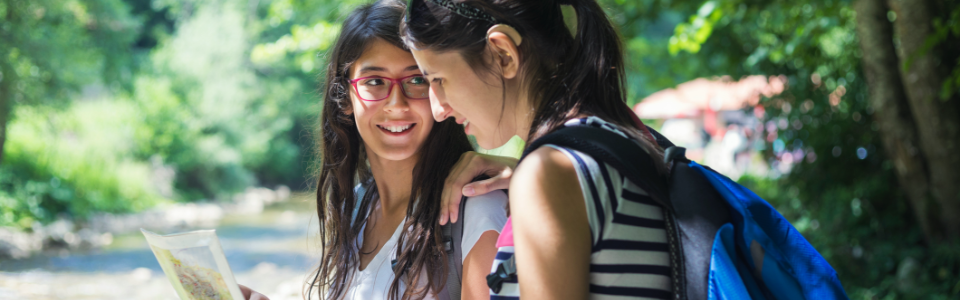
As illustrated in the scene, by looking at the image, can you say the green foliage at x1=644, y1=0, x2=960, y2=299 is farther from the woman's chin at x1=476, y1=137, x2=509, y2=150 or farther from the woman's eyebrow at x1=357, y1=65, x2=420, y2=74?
the woman's chin at x1=476, y1=137, x2=509, y2=150

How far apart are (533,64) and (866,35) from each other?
378 cm

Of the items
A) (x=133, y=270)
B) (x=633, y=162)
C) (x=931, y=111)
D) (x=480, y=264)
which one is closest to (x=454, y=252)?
(x=480, y=264)

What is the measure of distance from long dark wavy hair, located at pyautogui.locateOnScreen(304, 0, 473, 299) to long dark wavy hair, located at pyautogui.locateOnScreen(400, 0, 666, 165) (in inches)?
18.8

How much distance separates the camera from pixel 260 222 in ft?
40.6

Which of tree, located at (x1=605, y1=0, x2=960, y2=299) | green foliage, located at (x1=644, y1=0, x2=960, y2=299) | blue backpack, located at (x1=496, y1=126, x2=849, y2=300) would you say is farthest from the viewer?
green foliage, located at (x1=644, y1=0, x2=960, y2=299)

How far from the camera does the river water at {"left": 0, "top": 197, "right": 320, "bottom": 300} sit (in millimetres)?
6832

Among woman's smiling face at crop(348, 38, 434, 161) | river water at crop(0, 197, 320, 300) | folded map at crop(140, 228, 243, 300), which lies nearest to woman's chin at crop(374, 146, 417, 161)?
woman's smiling face at crop(348, 38, 434, 161)

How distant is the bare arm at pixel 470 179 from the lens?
4.35 feet

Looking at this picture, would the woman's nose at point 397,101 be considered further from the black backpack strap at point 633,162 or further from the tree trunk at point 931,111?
the tree trunk at point 931,111

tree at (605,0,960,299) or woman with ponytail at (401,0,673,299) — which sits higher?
tree at (605,0,960,299)

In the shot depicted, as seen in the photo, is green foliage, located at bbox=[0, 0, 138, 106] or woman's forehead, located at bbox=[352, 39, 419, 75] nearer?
woman's forehead, located at bbox=[352, 39, 419, 75]

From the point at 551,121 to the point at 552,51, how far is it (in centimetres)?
12

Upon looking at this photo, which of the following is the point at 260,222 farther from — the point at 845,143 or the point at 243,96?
the point at 845,143

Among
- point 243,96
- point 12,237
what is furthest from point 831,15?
point 243,96
